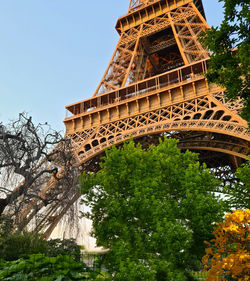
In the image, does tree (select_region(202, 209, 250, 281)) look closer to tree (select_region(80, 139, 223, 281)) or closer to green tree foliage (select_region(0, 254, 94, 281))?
tree (select_region(80, 139, 223, 281))

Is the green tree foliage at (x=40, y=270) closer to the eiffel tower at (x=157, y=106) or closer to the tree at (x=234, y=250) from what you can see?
the eiffel tower at (x=157, y=106)

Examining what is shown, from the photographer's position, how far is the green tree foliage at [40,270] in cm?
434

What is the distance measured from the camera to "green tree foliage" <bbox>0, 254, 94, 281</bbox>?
4340 millimetres

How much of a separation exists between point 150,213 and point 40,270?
4.88 meters

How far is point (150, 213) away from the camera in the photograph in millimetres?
8797

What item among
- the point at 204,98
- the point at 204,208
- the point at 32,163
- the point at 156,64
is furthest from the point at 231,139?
the point at 156,64

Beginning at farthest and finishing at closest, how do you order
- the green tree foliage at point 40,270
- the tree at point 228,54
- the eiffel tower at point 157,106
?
the eiffel tower at point 157,106 < the tree at point 228,54 < the green tree foliage at point 40,270

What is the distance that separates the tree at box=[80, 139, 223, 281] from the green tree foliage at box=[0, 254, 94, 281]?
252 centimetres

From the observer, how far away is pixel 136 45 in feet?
73.7

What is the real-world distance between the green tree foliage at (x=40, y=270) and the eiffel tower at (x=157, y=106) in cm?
179

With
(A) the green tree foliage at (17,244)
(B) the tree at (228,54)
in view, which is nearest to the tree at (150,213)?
(A) the green tree foliage at (17,244)

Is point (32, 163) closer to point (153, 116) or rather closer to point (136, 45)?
point (153, 116)

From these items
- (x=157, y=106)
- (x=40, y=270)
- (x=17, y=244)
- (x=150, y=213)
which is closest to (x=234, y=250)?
(x=150, y=213)

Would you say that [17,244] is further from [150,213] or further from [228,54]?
[228,54]
